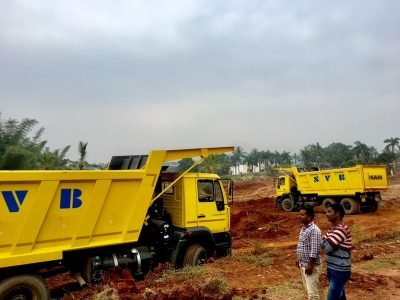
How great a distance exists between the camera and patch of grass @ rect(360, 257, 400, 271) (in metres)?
8.02

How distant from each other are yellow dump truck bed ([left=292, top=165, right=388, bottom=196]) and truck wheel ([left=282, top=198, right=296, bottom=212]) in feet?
4.50

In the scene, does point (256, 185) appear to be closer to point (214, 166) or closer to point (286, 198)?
point (214, 166)

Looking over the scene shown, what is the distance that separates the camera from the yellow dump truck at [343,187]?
18.0 metres

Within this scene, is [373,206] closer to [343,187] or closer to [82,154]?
[343,187]

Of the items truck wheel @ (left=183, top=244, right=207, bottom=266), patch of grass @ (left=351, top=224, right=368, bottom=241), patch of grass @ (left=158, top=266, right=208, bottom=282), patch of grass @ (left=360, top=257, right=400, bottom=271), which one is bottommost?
patch of grass @ (left=351, top=224, right=368, bottom=241)

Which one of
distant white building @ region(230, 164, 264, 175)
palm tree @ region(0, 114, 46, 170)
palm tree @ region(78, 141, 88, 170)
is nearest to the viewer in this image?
palm tree @ region(0, 114, 46, 170)

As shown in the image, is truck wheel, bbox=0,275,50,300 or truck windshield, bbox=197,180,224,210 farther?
truck windshield, bbox=197,180,224,210

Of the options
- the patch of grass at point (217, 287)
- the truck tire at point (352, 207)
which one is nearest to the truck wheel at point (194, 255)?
the patch of grass at point (217, 287)

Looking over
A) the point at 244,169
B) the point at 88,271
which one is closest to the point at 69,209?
the point at 88,271

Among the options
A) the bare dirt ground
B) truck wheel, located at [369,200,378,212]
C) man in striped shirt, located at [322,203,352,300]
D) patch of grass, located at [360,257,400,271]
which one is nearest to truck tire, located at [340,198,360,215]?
truck wheel, located at [369,200,378,212]

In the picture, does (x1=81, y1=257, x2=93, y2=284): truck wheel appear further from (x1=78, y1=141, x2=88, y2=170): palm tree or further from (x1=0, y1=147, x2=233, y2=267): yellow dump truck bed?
(x1=78, y1=141, x2=88, y2=170): palm tree

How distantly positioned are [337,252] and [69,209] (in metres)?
4.30

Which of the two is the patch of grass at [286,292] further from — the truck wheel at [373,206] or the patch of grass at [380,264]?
the truck wheel at [373,206]

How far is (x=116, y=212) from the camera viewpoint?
6.79 m
